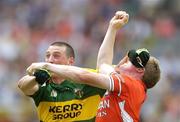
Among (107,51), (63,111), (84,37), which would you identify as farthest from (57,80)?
(84,37)

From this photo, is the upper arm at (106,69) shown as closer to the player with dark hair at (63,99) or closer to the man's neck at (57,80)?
the player with dark hair at (63,99)

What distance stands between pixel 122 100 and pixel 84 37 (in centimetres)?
972

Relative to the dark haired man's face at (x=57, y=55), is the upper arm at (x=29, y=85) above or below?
below

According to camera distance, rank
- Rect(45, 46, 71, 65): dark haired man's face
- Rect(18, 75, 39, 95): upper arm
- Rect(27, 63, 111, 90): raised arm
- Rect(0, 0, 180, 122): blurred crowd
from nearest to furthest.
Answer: Rect(27, 63, 111, 90): raised arm, Rect(18, 75, 39, 95): upper arm, Rect(45, 46, 71, 65): dark haired man's face, Rect(0, 0, 180, 122): blurred crowd

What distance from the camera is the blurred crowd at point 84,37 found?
1653 centimetres

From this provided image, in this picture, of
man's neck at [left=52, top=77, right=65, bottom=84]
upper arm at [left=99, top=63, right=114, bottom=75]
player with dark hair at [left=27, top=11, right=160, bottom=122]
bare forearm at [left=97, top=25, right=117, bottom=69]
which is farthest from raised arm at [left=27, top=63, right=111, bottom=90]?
bare forearm at [left=97, top=25, right=117, bottom=69]

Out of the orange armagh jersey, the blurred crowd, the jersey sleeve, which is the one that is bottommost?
the blurred crowd

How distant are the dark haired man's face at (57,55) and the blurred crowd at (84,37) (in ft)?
20.8

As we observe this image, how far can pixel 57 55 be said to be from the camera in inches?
380

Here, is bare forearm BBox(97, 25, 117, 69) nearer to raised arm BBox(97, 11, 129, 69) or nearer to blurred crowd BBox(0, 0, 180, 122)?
raised arm BBox(97, 11, 129, 69)

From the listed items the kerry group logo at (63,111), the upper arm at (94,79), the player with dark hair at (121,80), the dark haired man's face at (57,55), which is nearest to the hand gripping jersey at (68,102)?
the kerry group logo at (63,111)

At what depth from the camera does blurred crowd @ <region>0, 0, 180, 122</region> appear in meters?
16.5

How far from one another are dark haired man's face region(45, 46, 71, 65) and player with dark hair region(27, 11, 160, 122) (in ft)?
1.32

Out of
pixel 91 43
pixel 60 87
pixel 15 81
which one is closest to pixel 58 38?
pixel 91 43
